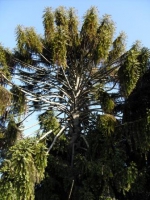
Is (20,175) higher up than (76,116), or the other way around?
(76,116)

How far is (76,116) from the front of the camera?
323 inches

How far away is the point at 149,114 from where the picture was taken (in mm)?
6957

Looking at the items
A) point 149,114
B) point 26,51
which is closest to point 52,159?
point 149,114

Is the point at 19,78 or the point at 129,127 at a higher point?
the point at 19,78

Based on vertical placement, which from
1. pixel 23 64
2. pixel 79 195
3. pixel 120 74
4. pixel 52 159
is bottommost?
pixel 79 195

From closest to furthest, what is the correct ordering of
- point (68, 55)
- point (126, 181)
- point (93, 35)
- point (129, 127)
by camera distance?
point (126, 181)
point (129, 127)
point (93, 35)
point (68, 55)

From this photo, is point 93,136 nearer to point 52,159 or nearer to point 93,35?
point 52,159

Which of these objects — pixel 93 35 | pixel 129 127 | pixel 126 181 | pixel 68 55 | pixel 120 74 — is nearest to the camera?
pixel 126 181

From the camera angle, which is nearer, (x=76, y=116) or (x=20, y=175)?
(x=20, y=175)

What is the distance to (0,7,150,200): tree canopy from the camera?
657 cm

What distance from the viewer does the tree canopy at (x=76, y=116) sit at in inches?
259

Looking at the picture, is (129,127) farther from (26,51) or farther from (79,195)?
(26,51)

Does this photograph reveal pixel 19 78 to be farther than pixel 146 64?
Yes

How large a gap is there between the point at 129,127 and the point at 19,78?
325 centimetres
